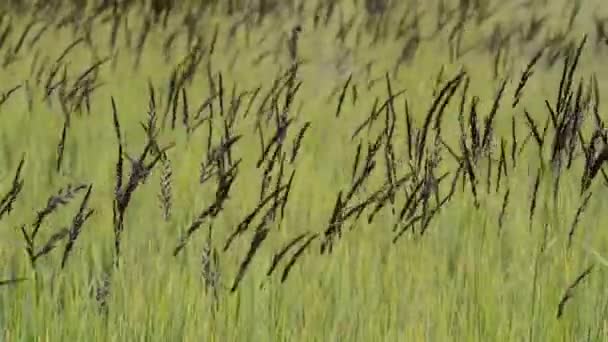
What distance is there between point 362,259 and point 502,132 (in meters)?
1.62

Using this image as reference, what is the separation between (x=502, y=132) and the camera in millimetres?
3414

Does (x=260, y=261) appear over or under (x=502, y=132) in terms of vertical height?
under

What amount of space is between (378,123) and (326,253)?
5.04ft

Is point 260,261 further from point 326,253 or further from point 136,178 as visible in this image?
point 136,178

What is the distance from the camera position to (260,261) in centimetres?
187

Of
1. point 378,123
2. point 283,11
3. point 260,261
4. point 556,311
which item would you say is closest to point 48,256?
point 260,261

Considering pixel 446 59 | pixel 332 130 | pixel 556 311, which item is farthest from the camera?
pixel 446 59

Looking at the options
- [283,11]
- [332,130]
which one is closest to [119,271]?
[332,130]

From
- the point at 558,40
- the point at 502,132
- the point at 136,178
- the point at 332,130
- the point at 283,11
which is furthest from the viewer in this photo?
the point at 283,11

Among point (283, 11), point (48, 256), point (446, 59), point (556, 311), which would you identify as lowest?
point (556, 311)

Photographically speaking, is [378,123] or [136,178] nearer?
[136,178]

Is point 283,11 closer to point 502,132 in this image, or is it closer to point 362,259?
point 502,132

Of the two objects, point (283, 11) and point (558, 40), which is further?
point (283, 11)

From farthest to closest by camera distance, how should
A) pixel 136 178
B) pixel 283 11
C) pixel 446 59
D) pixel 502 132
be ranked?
pixel 283 11, pixel 446 59, pixel 502 132, pixel 136 178
